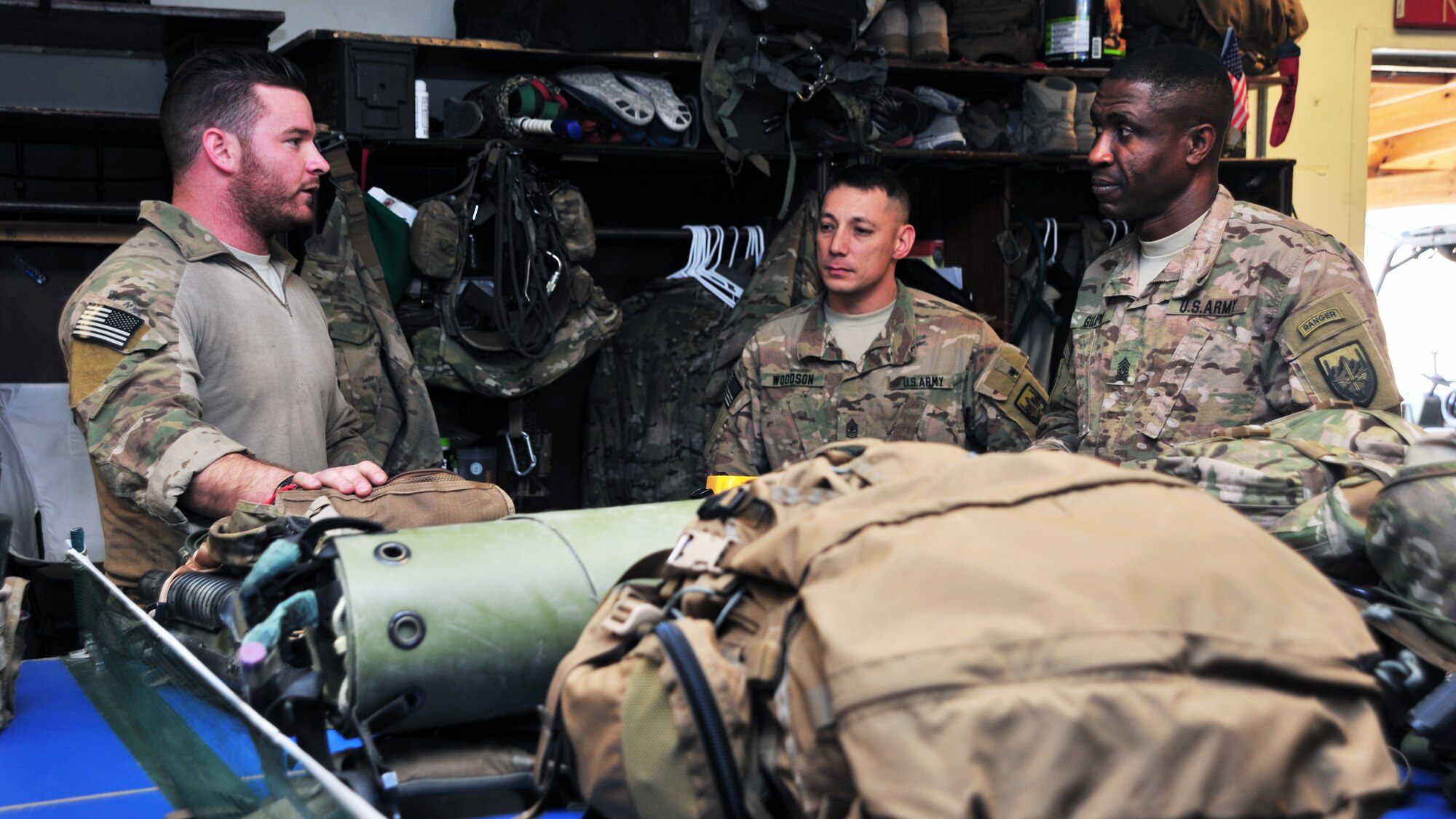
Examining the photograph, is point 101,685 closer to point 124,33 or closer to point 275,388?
point 275,388

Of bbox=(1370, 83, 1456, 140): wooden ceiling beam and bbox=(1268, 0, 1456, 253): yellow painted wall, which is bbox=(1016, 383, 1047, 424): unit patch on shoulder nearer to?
bbox=(1268, 0, 1456, 253): yellow painted wall

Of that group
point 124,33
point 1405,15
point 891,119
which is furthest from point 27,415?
point 1405,15

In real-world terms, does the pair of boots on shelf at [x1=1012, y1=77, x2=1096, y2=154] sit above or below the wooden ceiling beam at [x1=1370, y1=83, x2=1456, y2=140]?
below

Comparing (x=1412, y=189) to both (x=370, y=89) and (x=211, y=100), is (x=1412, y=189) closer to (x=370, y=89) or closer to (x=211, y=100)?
(x=370, y=89)

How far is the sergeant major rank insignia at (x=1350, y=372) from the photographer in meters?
2.02

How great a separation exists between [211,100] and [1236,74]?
3.50 metres

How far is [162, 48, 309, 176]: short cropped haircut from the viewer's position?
8.38 ft

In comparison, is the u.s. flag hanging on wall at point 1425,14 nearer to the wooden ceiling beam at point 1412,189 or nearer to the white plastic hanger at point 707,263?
the wooden ceiling beam at point 1412,189

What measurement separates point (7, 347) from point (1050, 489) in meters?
3.90

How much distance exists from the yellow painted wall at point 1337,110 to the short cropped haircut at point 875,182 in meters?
2.74

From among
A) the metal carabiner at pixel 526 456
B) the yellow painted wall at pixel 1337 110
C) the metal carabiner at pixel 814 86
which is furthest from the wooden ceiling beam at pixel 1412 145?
the metal carabiner at pixel 526 456

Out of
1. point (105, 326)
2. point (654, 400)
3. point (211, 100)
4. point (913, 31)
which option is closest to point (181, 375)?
point (105, 326)

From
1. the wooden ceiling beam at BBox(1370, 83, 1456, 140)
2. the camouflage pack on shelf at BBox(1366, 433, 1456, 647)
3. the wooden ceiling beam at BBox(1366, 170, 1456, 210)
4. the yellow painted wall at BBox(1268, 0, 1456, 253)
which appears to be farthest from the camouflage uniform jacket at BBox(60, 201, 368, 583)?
the wooden ceiling beam at BBox(1366, 170, 1456, 210)

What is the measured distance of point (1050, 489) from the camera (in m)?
0.84
